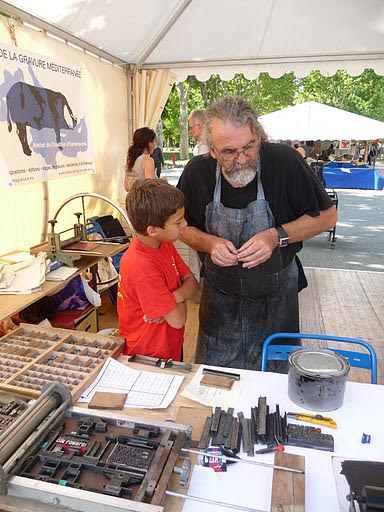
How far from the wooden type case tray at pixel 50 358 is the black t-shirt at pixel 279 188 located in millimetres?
717

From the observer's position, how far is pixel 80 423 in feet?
3.46

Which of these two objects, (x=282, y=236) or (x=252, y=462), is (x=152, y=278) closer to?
(x=282, y=236)

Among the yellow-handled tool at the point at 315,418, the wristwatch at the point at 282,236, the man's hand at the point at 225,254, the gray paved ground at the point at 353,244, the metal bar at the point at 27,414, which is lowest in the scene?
the gray paved ground at the point at 353,244

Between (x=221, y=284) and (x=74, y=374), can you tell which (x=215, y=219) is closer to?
(x=221, y=284)

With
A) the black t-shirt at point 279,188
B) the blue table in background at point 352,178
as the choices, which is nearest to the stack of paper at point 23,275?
the black t-shirt at point 279,188

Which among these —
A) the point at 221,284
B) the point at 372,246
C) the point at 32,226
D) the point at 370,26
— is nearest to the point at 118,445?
the point at 221,284

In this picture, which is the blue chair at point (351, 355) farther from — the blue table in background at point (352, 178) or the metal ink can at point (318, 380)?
the blue table in background at point (352, 178)

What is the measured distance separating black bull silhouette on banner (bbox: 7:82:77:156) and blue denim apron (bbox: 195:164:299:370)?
5.58ft

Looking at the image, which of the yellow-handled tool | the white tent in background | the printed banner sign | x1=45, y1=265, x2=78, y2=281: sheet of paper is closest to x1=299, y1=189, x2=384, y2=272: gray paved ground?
the white tent in background

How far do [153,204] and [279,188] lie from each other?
526 millimetres

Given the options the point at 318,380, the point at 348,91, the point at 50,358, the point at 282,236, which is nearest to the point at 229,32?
the point at 282,236

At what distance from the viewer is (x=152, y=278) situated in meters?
1.52

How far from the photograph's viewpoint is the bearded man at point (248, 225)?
1.59 meters

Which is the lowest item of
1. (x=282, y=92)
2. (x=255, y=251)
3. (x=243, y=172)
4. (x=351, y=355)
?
(x=351, y=355)
